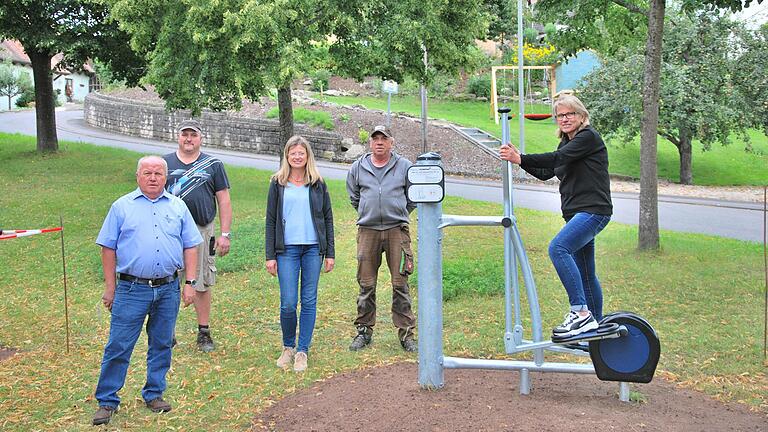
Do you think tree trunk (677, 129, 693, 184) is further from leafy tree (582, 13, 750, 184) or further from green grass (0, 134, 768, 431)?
green grass (0, 134, 768, 431)

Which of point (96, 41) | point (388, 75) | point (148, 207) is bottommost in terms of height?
point (148, 207)

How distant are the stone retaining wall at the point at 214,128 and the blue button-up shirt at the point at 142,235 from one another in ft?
61.1

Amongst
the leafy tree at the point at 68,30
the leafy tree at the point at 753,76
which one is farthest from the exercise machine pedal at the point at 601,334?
the leafy tree at the point at 753,76

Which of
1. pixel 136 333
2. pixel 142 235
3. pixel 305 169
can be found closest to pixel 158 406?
pixel 136 333

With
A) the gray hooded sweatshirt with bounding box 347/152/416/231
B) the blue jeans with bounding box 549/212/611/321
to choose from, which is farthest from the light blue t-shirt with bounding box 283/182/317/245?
the blue jeans with bounding box 549/212/611/321

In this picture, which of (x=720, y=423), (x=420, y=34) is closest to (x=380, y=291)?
(x=720, y=423)

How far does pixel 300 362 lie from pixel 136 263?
5.79ft

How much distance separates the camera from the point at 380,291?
9.54 m

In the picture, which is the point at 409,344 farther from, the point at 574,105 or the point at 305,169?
the point at 574,105

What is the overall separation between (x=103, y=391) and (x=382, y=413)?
6.34 feet

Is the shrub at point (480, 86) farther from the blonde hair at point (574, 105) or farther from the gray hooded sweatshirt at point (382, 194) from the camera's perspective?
the blonde hair at point (574, 105)

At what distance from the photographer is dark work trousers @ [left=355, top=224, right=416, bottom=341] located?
272 inches

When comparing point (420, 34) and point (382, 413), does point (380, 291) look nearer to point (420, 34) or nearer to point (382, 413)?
point (382, 413)

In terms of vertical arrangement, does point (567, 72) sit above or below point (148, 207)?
above
